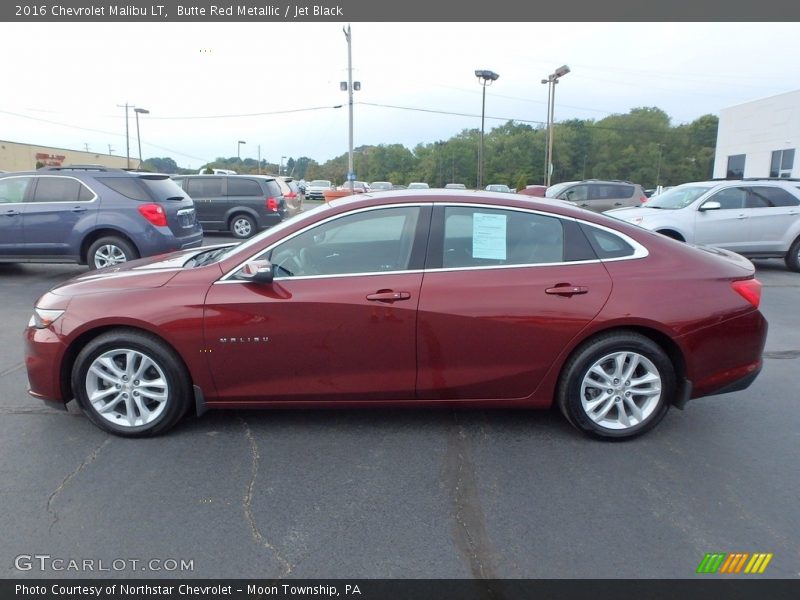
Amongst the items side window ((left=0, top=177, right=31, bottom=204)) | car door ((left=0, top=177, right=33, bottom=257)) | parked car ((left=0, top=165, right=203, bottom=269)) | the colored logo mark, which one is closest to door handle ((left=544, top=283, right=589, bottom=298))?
the colored logo mark

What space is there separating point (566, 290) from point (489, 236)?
23.5 inches

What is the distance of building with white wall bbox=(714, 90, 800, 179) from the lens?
33000 millimetres

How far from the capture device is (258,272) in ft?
12.0

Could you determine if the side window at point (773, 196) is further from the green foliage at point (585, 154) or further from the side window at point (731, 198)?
the green foliage at point (585, 154)

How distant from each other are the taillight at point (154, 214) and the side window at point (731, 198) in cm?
942

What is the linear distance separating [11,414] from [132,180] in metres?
5.72

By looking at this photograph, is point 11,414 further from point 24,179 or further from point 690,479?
point 24,179

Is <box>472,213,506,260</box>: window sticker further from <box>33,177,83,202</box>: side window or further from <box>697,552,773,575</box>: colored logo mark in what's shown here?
<box>33,177,83,202</box>: side window

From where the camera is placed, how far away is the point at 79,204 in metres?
9.12

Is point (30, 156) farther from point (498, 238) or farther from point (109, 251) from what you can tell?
point (498, 238)

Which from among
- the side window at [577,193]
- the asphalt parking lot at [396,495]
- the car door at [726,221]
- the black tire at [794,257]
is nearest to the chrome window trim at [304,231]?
the asphalt parking lot at [396,495]

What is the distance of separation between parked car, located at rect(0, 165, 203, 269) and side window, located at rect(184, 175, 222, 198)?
6651mm
